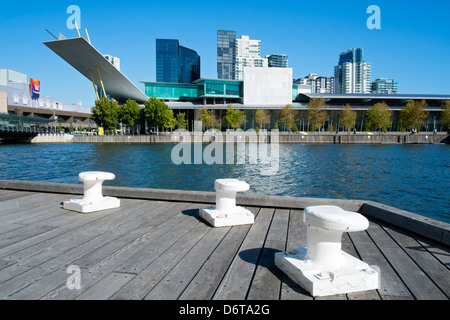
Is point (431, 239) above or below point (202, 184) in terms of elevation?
above

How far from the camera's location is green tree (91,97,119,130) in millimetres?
64875

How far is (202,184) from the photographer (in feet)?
54.0

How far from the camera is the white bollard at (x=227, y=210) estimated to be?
4.09 meters

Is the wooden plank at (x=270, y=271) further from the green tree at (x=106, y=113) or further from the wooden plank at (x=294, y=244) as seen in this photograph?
the green tree at (x=106, y=113)

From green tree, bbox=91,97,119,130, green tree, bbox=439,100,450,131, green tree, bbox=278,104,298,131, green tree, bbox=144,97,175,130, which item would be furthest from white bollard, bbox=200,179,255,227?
green tree, bbox=439,100,450,131

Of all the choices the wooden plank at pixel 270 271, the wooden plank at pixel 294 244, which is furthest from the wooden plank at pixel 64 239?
the wooden plank at pixel 294 244

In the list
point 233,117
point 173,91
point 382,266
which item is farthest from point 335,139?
point 382,266

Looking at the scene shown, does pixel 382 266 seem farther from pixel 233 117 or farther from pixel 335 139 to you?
pixel 233 117

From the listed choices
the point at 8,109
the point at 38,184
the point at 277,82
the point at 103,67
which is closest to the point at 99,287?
the point at 38,184

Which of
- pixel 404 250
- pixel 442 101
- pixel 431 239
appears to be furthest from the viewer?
pixel 442 101

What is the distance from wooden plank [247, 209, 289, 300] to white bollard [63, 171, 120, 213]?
2701 mm

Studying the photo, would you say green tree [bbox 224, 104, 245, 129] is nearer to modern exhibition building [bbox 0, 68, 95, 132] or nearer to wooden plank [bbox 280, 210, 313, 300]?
modern exhibition building [bbox 0, 68, 95, 132]

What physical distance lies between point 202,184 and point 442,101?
86.6 meters
